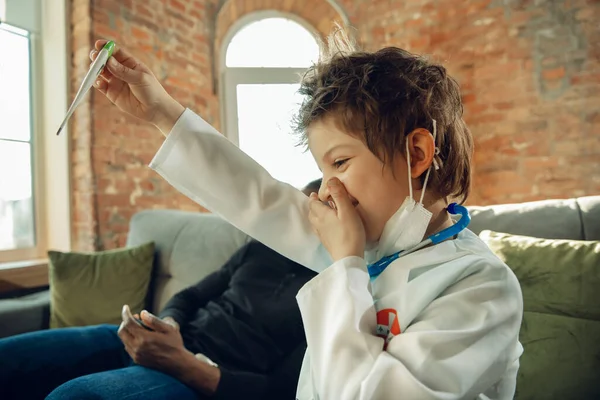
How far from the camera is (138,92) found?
0.83 m

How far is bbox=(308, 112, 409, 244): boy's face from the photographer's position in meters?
0.71

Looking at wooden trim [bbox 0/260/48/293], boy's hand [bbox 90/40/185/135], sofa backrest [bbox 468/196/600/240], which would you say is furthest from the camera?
wooden trim [bbox 0/260/48/293]

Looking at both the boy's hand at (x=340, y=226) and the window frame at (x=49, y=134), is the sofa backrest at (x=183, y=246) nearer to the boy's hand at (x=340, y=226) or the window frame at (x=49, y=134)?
the window frame at (x=49, y=134)

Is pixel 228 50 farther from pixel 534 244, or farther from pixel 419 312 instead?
pixel 419 312

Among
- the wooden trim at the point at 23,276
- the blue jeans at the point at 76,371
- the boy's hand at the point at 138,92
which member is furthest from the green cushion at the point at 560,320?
the wooden trim at the point at 23,276

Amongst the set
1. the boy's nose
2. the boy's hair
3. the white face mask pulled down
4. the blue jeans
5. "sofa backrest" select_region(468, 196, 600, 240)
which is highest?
the boy's hair

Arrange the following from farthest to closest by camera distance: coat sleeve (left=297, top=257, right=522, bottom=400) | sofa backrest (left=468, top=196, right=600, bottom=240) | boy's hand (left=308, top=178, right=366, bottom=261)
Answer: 1. sofa backrest (left=468, top=196, right=600, bottom=240)
2. boy's hand (left=308, top=178, right=366, bottom=261)
3. coat sleeve (left=297, top=257, right=522, bottom=400)

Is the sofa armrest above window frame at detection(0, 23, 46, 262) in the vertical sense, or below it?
below

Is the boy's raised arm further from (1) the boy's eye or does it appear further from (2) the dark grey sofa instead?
(2) the dark grey sofa

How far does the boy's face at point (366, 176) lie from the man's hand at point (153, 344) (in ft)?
2.40

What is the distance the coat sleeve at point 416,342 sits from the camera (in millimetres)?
572

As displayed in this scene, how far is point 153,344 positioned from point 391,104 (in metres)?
0.89

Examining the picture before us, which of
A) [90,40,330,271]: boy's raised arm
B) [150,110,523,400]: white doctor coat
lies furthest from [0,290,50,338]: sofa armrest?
[150,110,523,400]: white doctor coat

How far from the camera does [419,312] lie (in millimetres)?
641
